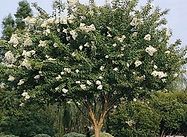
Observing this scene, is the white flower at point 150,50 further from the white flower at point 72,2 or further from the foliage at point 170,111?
the foliage at point 170,111

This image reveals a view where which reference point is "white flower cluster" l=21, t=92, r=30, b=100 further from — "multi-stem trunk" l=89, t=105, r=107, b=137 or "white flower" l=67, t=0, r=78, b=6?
"white flower" l=67, t=0, r=78, b=6

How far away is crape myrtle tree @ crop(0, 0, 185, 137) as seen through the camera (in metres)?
13.4

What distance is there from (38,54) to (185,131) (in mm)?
13112

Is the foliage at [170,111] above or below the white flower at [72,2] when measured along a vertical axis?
below

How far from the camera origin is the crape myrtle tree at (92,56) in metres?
13.4

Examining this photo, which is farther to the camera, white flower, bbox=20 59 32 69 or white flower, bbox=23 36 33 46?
white flower, bbox=23 36 33 46

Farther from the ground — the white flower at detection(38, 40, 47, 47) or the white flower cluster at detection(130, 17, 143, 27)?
the white flower cluster at detection(130, 17, 143, 27)

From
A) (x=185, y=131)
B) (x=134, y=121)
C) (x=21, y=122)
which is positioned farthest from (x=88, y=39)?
(x=185, y=131)

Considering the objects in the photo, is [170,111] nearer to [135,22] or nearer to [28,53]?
[135,22]

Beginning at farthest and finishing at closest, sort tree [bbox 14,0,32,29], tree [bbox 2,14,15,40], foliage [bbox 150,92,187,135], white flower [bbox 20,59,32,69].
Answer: tree [bbox 14,0,32,29], tree [bbox 2,14,15,40], foliage [bbox 150,92,187,135], white flower [bbox 20,59,32,69]

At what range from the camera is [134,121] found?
75.8 feet

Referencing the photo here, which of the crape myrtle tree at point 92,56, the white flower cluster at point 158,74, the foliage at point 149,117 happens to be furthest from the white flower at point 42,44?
the foliage at point 149,117

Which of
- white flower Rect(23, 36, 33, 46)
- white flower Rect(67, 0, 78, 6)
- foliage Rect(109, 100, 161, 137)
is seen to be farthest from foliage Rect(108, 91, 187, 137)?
white flower Rect(23, 36, 33, 46)

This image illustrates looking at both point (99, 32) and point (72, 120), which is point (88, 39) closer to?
point (99, 32)
